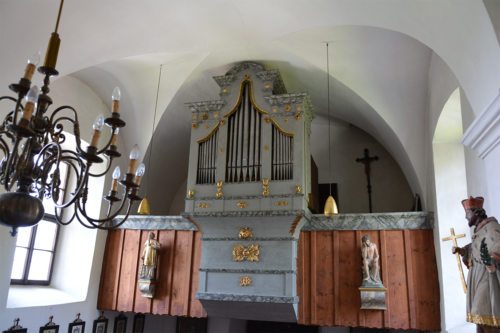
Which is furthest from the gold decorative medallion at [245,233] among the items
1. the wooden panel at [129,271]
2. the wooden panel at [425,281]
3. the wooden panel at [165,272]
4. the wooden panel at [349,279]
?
the wooden panel at [425,281]

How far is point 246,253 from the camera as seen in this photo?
742 cm

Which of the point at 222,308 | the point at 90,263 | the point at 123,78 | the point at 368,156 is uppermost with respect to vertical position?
the point at 123,78

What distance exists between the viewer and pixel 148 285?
814 cm

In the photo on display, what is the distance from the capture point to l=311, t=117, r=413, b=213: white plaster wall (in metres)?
9.53

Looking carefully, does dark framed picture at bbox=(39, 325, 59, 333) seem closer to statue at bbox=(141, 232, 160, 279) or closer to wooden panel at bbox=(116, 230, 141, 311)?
wooden panel at bbox=(116, 230, 141, 311)

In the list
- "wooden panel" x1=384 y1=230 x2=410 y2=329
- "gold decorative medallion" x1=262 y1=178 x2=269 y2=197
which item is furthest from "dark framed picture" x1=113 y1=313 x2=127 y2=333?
"wooden panel" x1=384 y1=230 x2=410 y2=329

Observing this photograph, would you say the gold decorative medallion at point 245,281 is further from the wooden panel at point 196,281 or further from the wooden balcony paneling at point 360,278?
the wooden panel at point 196,281

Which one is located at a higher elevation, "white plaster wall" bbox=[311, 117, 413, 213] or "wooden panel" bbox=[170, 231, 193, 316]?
"white plaster wall" bbox=[311, 117, 413, 213]

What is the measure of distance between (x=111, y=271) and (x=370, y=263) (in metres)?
5.10

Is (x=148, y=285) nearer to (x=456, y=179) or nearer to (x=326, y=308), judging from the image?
(x=326, y=308)

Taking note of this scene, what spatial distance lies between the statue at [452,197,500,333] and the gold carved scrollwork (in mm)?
4209

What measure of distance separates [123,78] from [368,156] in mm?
5434

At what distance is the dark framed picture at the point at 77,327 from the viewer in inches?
310

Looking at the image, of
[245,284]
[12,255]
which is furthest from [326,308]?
[12,255]
